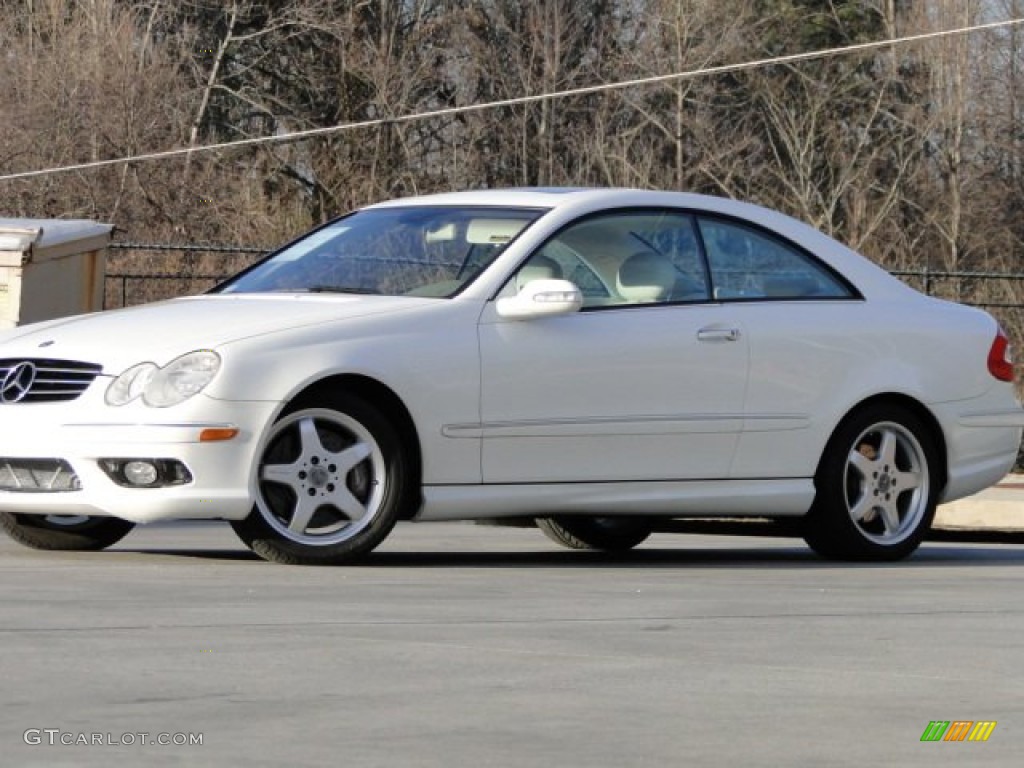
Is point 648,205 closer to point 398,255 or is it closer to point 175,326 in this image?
point 398,255

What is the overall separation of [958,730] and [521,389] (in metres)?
4.54

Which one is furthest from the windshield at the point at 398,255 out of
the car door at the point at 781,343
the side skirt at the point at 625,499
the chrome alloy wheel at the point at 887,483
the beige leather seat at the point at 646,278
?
the chrome alloy wheel at the point at 887,483

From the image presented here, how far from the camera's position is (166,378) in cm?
949

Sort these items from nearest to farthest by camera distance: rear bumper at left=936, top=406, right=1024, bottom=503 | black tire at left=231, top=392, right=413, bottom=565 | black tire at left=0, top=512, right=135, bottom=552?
1. black tire at left=231, top=392, right=413, bottom=565
2. black tire at left=0, top=512, right=135, bottom=552
3. rear bumper at left=936, top=406, right=1024, bottom=503

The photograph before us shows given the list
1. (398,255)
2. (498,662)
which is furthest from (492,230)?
(498,662)

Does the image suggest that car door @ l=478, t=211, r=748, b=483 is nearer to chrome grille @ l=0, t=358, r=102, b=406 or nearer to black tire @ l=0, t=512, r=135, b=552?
chrome grille @ l=0, t=358, r=102, b=406

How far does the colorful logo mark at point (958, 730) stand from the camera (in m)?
5.65

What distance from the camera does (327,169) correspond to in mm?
44812

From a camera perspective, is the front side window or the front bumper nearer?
the front bumper

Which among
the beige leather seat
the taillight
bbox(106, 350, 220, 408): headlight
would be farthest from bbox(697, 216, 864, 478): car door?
bbox(106, 350, 220, 408): headlight

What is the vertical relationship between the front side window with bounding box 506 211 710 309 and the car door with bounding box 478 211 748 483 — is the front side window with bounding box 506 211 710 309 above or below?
above

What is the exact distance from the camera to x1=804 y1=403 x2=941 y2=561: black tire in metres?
11.0

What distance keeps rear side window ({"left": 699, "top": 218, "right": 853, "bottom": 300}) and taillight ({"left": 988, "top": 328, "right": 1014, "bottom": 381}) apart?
0.81m

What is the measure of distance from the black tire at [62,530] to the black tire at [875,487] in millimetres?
2992
